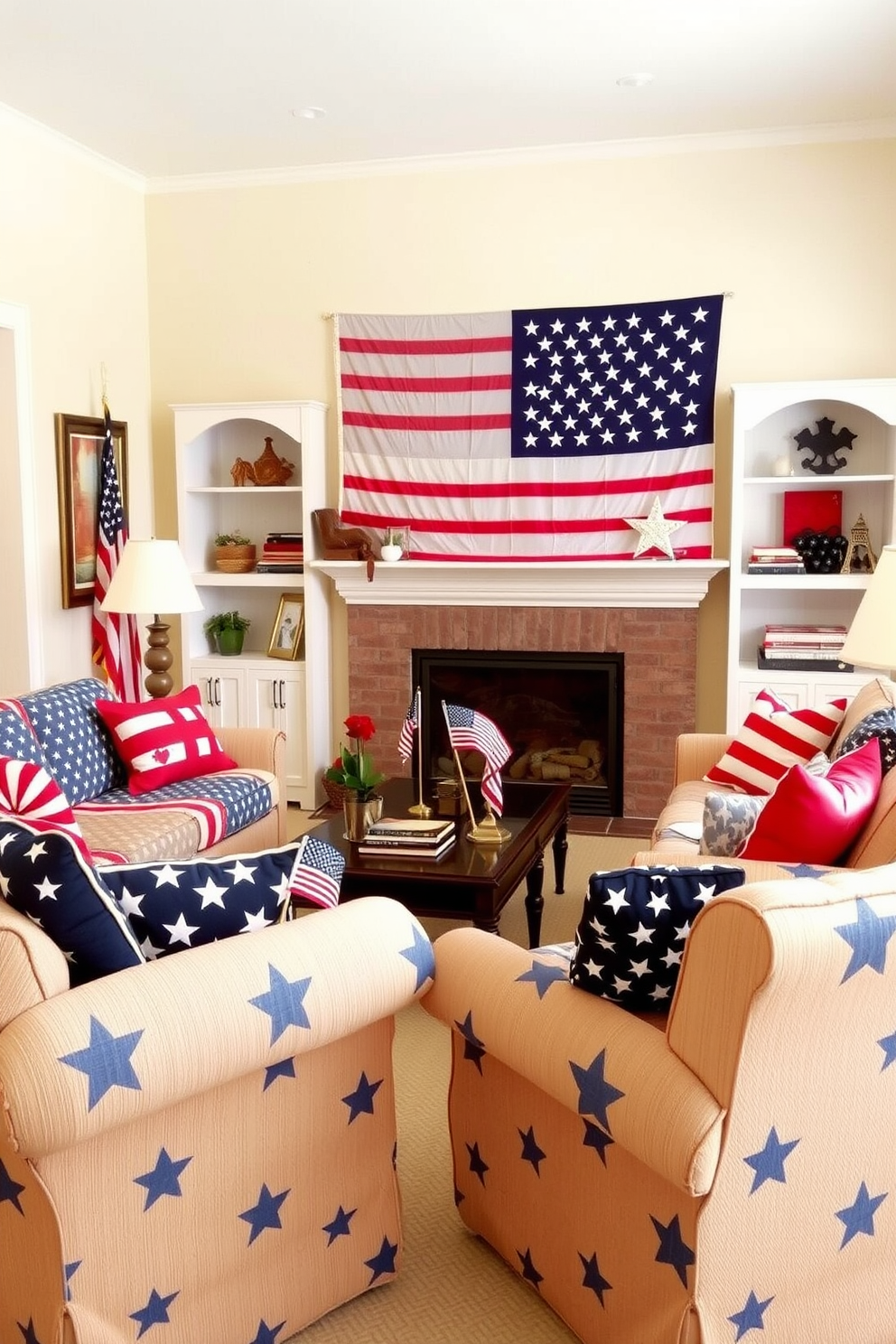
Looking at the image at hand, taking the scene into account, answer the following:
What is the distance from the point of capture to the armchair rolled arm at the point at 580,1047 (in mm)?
1781

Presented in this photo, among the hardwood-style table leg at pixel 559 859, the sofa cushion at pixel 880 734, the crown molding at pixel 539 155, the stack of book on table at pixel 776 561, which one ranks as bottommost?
the hardwood-style table leg at pixel 559 859

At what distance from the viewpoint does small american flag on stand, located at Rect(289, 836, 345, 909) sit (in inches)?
97.0

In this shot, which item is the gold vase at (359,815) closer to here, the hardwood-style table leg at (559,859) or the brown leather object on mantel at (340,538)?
the hardwood-style table leg at (559,859)

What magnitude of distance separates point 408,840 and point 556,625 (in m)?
2.35

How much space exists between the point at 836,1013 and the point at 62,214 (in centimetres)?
513

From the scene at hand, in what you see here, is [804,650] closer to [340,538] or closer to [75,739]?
[340,538]

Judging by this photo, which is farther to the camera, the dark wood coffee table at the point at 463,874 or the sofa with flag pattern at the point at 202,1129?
the dark wood coffee table at the point at 463,874

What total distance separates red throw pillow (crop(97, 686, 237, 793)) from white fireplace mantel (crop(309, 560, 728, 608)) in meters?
1.61

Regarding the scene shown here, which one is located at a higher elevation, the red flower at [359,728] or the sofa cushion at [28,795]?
the red flower at [359,728]

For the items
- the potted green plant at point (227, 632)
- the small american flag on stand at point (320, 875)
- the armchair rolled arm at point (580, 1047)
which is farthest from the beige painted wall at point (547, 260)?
the armchair rolled arm at point (580, 1047)

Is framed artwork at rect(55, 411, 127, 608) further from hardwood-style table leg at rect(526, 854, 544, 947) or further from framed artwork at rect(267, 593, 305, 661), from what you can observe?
hardwood-style table leg at rect(526, 854, 544, 947)

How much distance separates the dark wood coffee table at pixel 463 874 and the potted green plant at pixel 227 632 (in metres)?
2.36

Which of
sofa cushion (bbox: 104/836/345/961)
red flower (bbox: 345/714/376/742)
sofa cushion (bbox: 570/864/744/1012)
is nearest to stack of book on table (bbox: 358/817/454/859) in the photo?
red flower (bbox: 345/714/376/742)

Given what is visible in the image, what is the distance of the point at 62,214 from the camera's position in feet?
18.2
